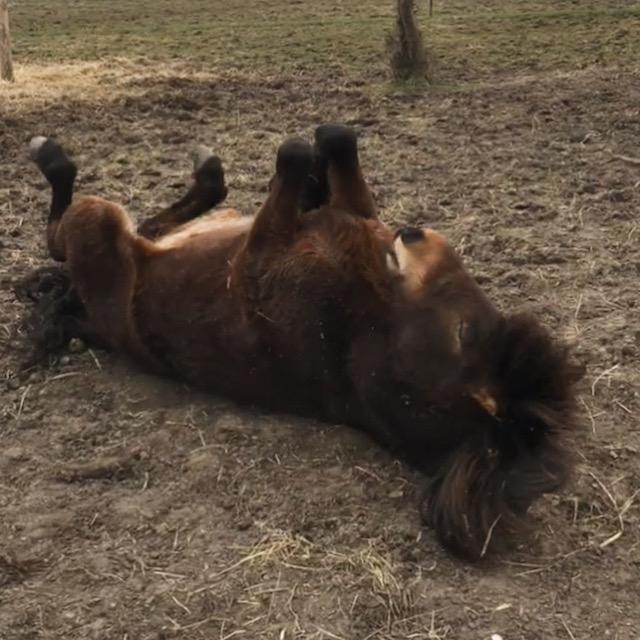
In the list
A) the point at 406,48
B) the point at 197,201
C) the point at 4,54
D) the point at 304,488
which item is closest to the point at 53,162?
the point at 197,201

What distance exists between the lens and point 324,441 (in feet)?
11.8

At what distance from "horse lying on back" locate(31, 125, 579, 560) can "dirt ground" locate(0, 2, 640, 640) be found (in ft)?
0.50

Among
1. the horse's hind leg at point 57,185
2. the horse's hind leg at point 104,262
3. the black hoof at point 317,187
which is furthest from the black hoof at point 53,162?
the black hoof at point 317,187

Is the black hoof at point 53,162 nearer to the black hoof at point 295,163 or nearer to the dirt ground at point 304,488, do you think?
the dirt ground at point 304,488

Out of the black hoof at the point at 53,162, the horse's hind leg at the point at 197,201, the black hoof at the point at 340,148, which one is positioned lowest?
the horse's hind leg at the point at 197,201

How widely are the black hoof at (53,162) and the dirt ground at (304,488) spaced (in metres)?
0.59

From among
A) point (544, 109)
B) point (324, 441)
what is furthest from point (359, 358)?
point (544, 109)

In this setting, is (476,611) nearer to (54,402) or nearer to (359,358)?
(359,358)

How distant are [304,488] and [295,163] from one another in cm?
119

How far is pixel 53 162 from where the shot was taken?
15.3ft

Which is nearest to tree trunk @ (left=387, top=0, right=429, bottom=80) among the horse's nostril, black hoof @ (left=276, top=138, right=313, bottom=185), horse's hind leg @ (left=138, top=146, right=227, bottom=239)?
horse's hind leg @ (left=138, top=146, right=227, bottom=239)

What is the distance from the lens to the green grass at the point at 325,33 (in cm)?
974

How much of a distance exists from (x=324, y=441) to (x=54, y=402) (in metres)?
1.15

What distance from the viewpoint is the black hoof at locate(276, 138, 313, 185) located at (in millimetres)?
3650
